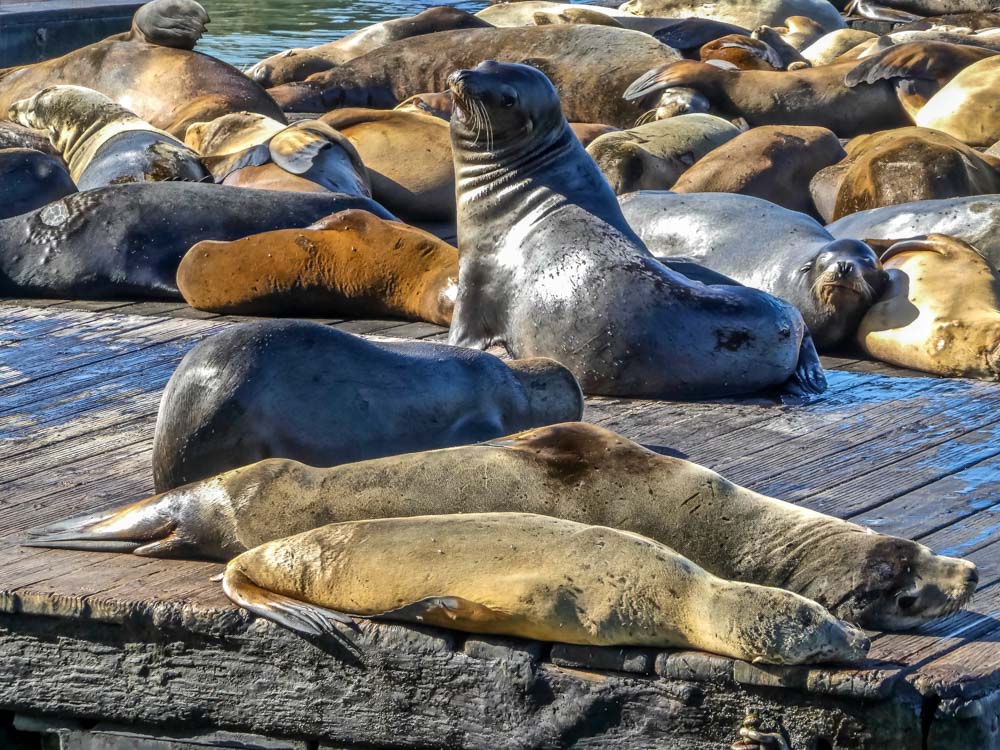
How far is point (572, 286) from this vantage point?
5.00 meters

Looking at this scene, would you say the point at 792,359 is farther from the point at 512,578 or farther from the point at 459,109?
the point at 512,578

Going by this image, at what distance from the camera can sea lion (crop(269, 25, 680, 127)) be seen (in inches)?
451

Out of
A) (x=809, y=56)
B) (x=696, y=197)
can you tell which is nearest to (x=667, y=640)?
(x=696, y=197)

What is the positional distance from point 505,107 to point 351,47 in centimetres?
953

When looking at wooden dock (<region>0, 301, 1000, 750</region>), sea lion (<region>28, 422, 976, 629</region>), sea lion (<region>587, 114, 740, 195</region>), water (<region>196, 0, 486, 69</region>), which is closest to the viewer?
wooden dock (<region>0, 301, 1000, 750</region>)

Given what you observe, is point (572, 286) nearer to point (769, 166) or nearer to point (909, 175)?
point (909, 175)

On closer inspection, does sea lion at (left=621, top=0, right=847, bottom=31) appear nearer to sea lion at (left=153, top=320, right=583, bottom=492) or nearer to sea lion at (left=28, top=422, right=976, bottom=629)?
sea lion at (left=153, top=320, right=583, bottom=492)

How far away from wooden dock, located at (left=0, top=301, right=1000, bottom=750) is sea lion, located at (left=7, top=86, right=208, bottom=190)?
156 inches

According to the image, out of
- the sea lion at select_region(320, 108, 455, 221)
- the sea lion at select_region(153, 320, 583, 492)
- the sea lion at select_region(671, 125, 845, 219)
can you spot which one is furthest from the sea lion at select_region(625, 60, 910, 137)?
the sea lion at select_region(153, 320, 583, 492)

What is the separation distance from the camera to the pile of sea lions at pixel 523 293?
2.84 meters

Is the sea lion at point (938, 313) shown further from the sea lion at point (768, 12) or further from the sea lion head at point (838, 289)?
the sea lion at point (768, 12)

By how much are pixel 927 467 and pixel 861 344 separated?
5.81ft

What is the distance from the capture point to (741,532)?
3.00m

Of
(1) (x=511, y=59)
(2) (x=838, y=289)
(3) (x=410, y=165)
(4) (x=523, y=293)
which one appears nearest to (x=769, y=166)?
(3) (x=410, y=165)
